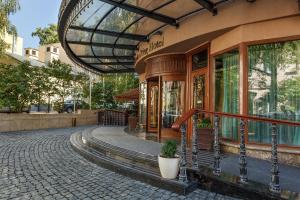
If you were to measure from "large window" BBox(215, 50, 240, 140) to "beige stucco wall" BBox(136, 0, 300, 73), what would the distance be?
1.53ft

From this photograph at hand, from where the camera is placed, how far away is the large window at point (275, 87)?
5.84 metres

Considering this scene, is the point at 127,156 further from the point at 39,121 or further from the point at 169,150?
the point at 39,121

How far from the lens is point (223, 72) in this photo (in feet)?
23.6

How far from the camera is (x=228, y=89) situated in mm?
6957

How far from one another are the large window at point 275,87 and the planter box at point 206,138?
3.22ft

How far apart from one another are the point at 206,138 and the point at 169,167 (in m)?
2.43

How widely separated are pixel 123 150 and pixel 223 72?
3392 mm

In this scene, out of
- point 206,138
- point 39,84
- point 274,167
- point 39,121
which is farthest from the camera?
point 39,121

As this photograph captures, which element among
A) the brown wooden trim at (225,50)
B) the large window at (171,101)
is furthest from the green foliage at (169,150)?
the large window at (171,101)

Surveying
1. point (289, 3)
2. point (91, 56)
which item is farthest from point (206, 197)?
point (91, 56)

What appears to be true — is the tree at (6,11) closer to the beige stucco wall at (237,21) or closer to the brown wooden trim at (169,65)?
the brown wooden trim at (169,65)

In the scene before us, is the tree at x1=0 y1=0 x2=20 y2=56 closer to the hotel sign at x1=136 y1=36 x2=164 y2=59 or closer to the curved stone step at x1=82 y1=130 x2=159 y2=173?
the hotel sign at x1=136 y1=36 x2=164 y2=59

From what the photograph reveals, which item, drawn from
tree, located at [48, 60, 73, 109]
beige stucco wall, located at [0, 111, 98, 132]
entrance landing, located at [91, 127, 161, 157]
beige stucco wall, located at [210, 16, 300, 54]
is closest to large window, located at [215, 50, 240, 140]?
beige stucco wall, located at [210, 16, 300, 54]

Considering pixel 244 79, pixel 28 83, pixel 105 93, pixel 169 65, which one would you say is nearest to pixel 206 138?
pixel 244 79
